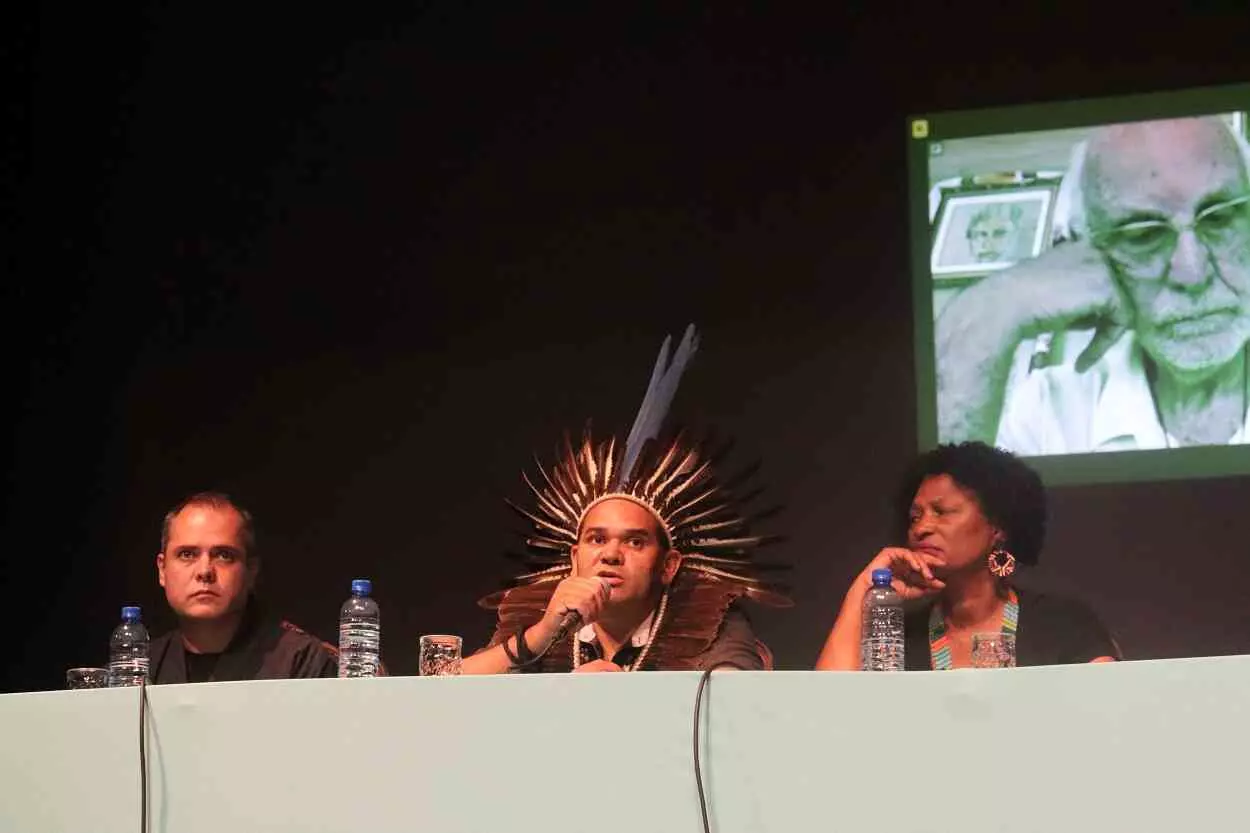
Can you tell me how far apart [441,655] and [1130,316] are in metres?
1.72

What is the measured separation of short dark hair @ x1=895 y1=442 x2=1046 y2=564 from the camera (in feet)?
8.94

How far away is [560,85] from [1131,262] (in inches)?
53.0

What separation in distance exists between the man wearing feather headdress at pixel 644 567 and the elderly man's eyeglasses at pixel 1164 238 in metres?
1.00

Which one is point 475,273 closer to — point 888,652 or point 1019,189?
point 1019,189

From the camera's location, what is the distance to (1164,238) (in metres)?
3.26

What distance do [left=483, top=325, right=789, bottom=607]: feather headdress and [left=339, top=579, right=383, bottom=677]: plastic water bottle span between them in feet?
1.68

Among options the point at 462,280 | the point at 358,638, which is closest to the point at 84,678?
the point at 358,638

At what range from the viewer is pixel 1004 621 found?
2.59 m

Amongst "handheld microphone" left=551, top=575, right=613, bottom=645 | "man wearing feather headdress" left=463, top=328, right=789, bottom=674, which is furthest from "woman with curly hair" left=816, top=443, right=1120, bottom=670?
"handheld microphone" left=551, top=575, right=613, bottom=645

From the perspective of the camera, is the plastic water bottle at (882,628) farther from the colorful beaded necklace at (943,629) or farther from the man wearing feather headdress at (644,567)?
the man wearing feather headdress at (644,567)

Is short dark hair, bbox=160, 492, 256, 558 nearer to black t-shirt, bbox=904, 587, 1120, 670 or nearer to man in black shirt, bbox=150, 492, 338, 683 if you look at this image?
man in black shirt, bbox=150, 492, 338, 683

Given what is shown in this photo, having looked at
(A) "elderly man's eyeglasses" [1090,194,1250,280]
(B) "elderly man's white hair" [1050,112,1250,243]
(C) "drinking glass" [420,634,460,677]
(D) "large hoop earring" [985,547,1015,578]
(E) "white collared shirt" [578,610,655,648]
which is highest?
(B) "elderly man's white hair" [1050,112,1250,243]

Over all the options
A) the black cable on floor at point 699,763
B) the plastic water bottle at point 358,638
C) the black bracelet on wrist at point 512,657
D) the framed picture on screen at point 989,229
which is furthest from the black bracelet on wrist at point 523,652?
the framed picture on screen at point 989,229

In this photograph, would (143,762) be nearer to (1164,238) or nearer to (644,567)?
(644,567)
